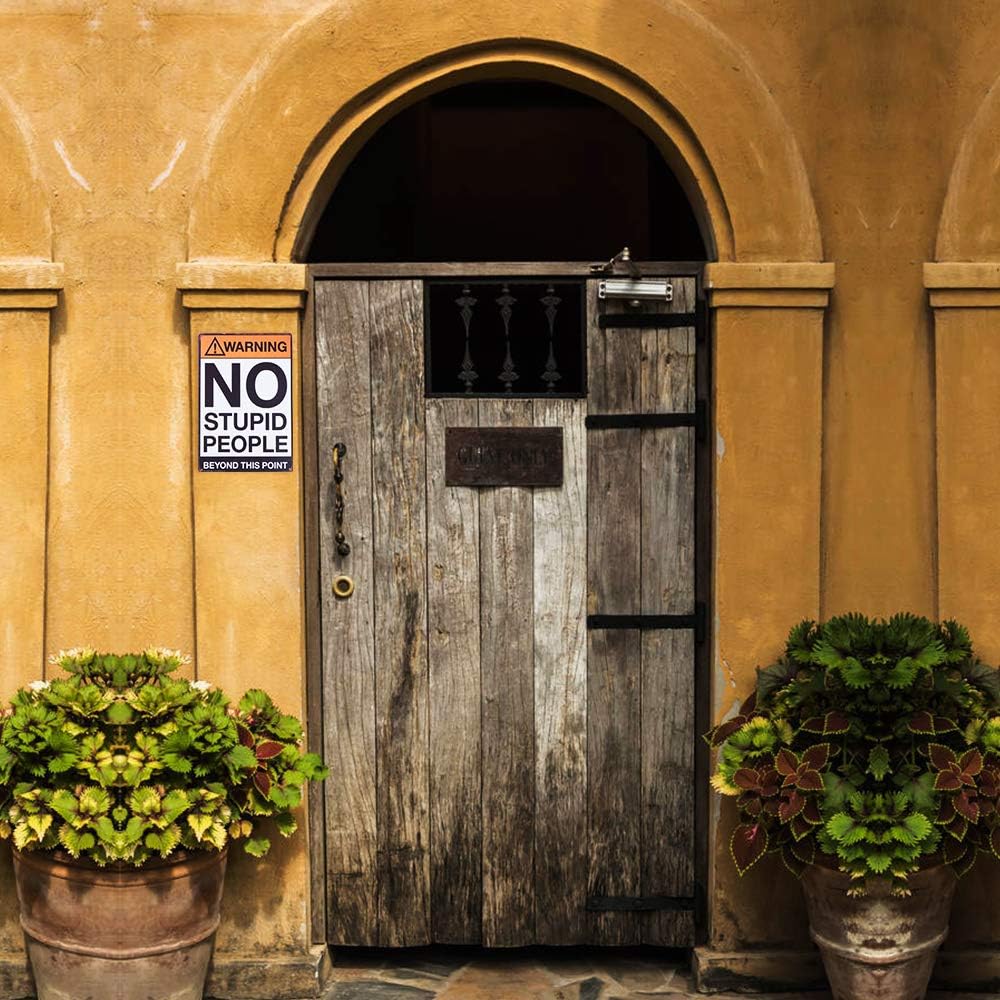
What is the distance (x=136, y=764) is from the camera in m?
4.79

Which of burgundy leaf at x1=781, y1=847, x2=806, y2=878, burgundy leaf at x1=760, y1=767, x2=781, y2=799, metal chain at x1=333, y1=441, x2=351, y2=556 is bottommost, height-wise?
burgundy leaf at x1=781, y1=847, x2=806, y2=878

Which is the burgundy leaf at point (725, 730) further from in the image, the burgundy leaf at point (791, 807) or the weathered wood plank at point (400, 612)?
the weathered wood plank at point (400, 612)

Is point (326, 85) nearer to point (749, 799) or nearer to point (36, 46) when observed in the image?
point (36, 46)

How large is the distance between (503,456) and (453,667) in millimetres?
773

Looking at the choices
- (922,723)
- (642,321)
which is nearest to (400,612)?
(642,321)

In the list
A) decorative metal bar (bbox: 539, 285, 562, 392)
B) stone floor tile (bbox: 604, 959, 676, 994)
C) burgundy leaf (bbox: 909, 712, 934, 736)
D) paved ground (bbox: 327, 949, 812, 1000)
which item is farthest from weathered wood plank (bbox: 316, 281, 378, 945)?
burgundy leaf (bbox: 909, 712, 934, 736)

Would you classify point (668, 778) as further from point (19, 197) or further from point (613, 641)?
point (19, 197)

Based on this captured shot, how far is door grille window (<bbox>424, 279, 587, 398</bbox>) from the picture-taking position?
5.33 metres

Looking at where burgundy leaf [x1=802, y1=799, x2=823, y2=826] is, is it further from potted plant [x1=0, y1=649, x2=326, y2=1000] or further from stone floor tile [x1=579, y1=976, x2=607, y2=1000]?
potted plant [x1=0, y1=649, x2=326, y2=1000]

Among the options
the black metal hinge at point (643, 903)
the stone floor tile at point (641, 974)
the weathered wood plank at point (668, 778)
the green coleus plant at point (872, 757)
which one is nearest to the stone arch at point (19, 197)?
the weathered wood plank at point (668, 778)

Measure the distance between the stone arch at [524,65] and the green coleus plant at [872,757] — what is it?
54.1 inches

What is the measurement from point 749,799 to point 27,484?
2.64 m

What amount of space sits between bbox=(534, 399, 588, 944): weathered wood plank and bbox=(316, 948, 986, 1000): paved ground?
172mm

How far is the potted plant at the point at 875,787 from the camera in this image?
187 inches
